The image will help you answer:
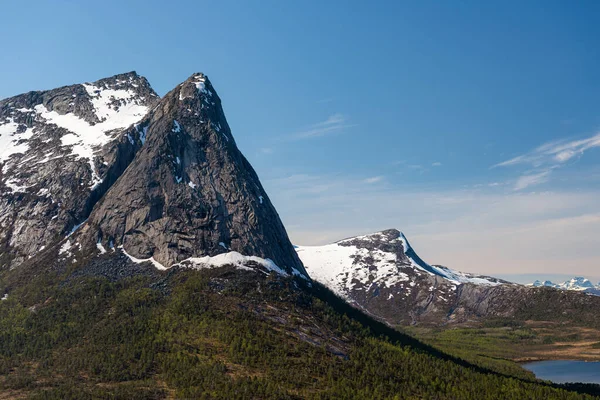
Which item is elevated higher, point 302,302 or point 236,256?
point 236,256

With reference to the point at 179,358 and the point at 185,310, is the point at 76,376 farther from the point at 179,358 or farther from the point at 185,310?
the point at 185,310

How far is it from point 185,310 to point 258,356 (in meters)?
33.0

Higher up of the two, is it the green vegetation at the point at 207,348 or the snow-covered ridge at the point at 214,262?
the snow-covered ridge at the point at 214,262

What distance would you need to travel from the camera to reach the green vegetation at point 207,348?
127 meters

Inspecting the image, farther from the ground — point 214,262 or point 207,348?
point 214,262

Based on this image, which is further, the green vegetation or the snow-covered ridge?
the snow-covered ridge

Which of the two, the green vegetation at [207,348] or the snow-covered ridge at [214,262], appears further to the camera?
the snow-covered ridge at [214,262]

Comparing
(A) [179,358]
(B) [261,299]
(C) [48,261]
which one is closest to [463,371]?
(B) [261,299]

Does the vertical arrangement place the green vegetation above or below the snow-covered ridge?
below

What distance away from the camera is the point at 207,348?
141875mm

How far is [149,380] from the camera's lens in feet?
424

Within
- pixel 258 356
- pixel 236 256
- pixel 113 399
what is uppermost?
pixel 236 256

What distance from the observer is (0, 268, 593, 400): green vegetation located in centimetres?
12725

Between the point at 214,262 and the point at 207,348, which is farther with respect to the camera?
the point at 214,262
